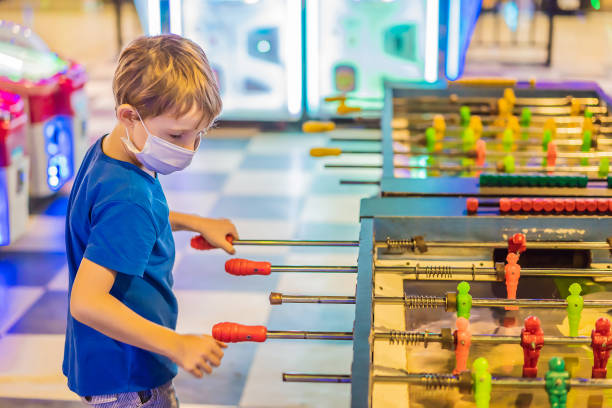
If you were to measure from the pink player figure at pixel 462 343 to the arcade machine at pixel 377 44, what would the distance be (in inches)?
168

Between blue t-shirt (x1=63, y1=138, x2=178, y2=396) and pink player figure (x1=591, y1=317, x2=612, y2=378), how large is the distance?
32.6 inches

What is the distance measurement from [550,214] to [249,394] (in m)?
1.23

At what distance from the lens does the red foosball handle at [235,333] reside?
4.89 ft

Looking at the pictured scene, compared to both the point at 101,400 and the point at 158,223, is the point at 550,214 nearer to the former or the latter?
the point at 158,223

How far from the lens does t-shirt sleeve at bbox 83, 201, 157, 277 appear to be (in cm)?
141

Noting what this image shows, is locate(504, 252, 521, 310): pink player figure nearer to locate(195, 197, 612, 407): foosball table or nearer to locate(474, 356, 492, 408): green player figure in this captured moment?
locate(195, 197, 612, 407): foosball table

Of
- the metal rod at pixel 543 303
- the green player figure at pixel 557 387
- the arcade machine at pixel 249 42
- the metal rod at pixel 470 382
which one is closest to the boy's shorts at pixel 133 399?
the metal rod at pixel 470 382

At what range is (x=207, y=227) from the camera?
188cm

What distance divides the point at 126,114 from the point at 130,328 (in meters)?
0.39

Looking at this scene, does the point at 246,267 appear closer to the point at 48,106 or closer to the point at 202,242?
the point at 202,242

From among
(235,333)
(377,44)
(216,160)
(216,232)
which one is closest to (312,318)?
(216,232)

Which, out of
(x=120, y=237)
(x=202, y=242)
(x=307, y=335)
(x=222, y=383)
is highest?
(x=120, y=237)

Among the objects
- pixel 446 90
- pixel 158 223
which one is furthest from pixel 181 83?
pixel 446 90

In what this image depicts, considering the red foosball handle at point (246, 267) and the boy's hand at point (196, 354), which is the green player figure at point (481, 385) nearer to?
the boy's hand at point (196, 354)
